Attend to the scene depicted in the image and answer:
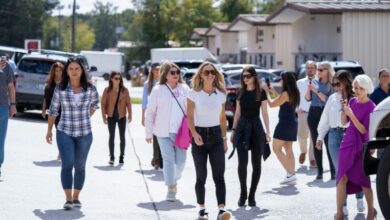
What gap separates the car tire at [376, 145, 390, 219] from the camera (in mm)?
8422

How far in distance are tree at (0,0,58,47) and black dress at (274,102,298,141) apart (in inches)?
2585

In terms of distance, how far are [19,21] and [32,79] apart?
54.2 meters

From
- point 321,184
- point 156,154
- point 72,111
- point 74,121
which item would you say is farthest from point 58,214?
point 156,154

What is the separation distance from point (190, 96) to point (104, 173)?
4.64m

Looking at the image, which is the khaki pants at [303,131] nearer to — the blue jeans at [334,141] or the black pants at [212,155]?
the blue jeans at [334,141]

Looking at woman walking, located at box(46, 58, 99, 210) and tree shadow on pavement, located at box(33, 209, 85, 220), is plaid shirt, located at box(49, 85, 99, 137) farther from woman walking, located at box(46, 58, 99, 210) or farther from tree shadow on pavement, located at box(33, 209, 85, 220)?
tree shadow on pavement, located at box(33, 209, 85, 220)

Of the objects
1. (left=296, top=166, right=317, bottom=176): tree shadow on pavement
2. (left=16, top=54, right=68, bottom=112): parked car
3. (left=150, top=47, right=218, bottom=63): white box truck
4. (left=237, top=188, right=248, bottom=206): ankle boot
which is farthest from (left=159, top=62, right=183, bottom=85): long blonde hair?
(left=150, top=47, right=218, bottom=63): white box truck

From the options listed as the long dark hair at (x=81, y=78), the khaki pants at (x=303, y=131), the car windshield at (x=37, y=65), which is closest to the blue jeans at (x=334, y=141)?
the long dark hair at (x=81, y=78)

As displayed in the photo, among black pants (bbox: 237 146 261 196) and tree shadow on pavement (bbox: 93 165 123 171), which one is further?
tree shadow on pavement (bbox: 93 165 123 171)

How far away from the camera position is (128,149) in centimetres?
1833

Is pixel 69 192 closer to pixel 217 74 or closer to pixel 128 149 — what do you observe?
pixel 217 74

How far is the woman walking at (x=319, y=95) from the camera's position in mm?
13258

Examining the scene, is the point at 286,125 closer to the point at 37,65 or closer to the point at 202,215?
the point at 202,215

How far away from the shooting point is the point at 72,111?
10109 mm
